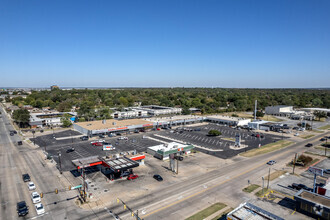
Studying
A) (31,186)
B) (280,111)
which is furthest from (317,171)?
(280,111)

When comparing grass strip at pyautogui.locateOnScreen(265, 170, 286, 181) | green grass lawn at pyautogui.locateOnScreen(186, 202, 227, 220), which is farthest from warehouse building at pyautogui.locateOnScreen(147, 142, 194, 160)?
green grass lawn at pyautogui.locateOnScreen(186, 202, 227, 220)

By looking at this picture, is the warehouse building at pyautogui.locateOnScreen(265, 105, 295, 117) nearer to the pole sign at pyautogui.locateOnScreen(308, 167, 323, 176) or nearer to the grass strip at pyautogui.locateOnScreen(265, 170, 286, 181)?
the grass strip at pyautogui.locateOnScreen(265, 170, 286, 181)

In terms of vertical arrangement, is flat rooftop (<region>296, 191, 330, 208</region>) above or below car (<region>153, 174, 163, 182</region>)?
above

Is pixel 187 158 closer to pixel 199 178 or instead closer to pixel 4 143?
pixel 199 178

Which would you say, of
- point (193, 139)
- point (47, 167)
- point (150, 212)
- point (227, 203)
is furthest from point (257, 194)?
point (47, 167)

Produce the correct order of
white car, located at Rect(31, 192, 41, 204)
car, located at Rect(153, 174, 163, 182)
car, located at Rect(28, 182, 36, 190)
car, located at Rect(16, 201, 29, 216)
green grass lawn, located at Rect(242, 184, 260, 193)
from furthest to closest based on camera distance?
car, located at Rect(153, 174, 163, 182)
green grass lawn, located at Rect(242, 184, 260, 193)
car, located at Rect(28, 182, 36, 190)
white car, located at Rect(31, 192, 41, 204)
car, located at Rect(16, 201, 29, 216)

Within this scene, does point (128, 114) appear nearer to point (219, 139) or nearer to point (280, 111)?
point (219, 139)

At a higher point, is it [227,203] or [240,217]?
[240,217]

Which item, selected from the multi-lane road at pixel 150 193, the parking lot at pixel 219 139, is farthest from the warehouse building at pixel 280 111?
the multi-lane road at pixel 150 193
